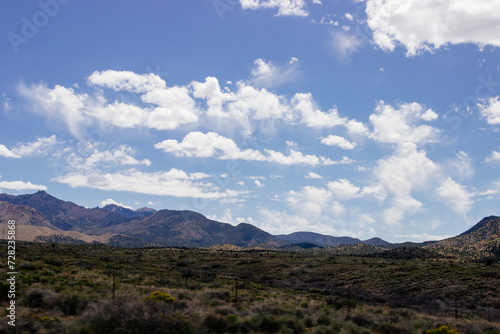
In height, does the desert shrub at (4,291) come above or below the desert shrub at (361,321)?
above

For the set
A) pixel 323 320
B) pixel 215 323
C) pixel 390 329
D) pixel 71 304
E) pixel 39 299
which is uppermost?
pixel 39 299

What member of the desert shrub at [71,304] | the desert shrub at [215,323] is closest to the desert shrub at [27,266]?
the desert shrub at [71,304]

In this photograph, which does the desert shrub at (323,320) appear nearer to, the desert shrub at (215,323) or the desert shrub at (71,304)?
the desert shrub at (215,323)

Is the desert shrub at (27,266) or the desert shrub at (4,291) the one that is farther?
the desert shrub at (27,266)

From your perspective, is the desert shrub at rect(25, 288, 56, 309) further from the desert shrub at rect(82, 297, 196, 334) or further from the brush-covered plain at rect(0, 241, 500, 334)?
the desert shrub at rect(82, 297, 196, 334)

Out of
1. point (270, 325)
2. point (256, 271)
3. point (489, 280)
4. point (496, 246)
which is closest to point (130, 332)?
point (270, 325)

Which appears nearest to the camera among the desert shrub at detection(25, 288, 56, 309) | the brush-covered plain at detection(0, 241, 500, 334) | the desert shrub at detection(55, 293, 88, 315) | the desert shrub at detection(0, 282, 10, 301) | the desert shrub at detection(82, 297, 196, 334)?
the desert shrub at detection(82, 297, 196, 334)

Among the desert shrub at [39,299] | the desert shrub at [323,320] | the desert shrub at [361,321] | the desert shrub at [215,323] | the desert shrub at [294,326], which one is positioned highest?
the desert shrub at [39,299]

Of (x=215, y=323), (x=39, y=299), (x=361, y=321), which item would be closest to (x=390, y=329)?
(x=361, y=321)

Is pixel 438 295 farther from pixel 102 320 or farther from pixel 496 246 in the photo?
pixel 496 246

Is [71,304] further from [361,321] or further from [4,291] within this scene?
[361,321]

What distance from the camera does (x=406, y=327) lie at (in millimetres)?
15336

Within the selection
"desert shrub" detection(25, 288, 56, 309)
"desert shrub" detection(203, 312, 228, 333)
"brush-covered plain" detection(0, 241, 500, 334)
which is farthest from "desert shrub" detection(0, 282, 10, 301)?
"desert shrub" detection(203, 312, 228, 333)

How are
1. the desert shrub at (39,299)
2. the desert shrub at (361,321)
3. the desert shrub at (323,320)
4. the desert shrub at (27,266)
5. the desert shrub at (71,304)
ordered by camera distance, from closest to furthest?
the desert shrub at (71,304), the desert shrub at (39,299), the desert shrub at (323,320), the desert shrub at (361,321), the desert shrub at (27,266)
